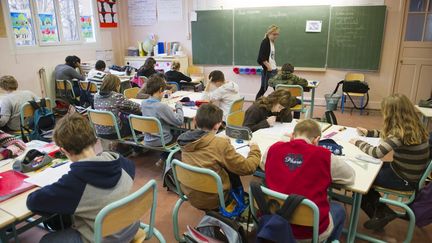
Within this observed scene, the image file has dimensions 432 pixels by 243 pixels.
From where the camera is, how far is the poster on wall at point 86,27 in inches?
272

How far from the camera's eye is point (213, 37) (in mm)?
7207

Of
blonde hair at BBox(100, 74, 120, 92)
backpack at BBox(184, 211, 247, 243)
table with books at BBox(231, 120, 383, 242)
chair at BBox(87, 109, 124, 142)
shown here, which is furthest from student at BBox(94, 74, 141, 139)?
backpack at BBox(184, 211, 247, 243)

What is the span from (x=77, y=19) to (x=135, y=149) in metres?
3.89

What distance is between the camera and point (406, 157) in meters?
2.25

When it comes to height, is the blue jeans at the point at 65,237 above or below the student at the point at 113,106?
below

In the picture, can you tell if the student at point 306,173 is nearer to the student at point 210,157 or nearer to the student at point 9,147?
the student at point 210,157

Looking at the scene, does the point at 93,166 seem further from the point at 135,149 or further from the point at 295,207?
the point at 135,149

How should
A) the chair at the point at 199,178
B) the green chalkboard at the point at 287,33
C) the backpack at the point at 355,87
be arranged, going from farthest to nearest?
1. the green chalkboard at the point at 287,33
2. the backpack at the point at 355,87
3. the chair at the point at 199,178

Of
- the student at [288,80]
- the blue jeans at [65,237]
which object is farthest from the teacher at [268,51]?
the blue jeans at [65,237]

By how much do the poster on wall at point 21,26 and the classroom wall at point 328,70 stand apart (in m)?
2.52

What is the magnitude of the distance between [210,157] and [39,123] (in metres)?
2.56

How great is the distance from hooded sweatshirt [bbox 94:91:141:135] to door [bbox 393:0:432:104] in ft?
16.7

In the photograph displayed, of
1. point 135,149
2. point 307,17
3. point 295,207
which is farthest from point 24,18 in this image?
point 295,207

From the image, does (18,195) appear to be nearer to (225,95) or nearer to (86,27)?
(225,95)
